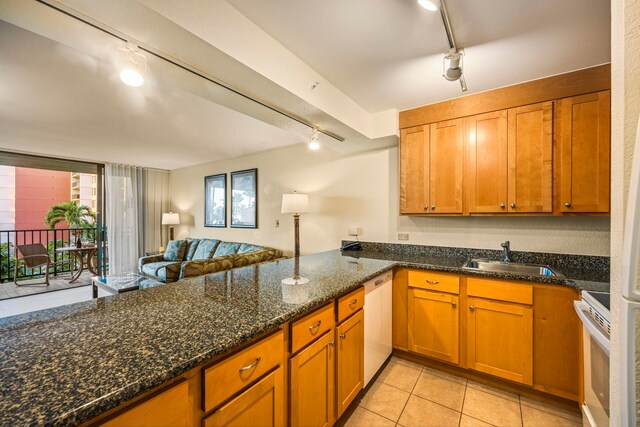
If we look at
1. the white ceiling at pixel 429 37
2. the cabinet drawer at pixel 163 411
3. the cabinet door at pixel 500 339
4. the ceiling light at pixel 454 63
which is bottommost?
the cabinet door at pixel 500 339

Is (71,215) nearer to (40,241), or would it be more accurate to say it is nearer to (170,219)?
(40,241)

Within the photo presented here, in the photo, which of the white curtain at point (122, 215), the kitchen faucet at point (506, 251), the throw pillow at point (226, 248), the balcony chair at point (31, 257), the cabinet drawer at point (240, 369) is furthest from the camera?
the white curtain at point (122, 215)

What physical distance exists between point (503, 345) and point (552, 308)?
437 mm

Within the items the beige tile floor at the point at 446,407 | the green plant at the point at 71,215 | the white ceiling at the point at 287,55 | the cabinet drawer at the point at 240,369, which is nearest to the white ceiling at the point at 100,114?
the white ceiling at the point at 287,55

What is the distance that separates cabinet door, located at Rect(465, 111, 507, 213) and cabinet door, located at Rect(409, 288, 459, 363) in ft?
2.85

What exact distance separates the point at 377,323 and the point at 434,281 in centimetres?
60

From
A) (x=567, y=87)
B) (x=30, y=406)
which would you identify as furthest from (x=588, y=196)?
(x=30, y=406)

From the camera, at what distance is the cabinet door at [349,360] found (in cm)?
154

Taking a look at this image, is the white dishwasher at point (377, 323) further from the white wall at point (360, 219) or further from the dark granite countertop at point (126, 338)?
the white wall at point (360, 219)

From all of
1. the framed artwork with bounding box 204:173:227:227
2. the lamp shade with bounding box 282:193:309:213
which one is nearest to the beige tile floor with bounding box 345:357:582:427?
the lamp shade with bounding box 282:193:309:213

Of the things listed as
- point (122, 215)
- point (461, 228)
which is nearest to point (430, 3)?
point (461, 228)

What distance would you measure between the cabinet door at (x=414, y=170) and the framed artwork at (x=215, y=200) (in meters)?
3.46

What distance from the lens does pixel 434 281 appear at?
2.18 metres

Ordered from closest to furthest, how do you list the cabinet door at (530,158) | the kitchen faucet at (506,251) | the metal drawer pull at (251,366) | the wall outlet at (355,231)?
the metal drawer pull at (251,366) < the cabinet door at (530,158) < the kitchen faucet at (506,251) < the wall outlet at (355,231)
